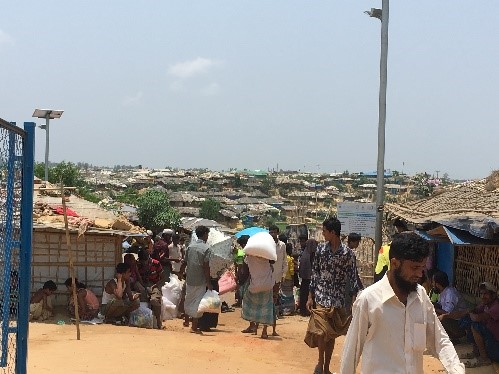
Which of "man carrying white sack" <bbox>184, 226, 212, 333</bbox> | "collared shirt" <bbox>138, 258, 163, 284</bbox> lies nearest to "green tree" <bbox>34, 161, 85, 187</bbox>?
"collared shirt" <bbox>138, 258, 163, 284</bbox>

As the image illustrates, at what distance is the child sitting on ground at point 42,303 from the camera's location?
35.7 ft

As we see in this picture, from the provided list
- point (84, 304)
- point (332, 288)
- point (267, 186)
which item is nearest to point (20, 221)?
point (332, 288)

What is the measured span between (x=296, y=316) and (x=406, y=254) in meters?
10.4

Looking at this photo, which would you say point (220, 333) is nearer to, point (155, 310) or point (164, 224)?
point (155, 310)

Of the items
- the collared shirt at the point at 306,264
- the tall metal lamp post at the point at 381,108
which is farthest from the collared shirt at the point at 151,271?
the tall metal lamp post at the point at 381,108

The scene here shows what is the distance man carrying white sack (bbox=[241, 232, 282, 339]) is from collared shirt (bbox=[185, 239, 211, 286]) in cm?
64

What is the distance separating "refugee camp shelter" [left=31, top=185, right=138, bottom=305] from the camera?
1154cm

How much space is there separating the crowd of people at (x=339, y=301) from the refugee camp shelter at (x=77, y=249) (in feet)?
1.46

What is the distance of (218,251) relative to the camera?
A: 11.6 m

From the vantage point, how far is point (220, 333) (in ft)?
36.5

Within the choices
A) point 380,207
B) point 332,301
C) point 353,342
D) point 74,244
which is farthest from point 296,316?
point 353,342

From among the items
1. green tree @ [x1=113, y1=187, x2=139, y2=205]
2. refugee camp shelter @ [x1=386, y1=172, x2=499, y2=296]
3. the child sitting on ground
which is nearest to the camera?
refugee camp shelter @ [x1=386, y1=172, x2=499, y2=296]

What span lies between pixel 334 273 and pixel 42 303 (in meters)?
5.36

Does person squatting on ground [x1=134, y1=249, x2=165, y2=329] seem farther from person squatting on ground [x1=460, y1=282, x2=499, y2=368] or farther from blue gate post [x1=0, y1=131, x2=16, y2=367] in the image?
blue gate post [x1=0, y1=131, x2=16, y2=367]
